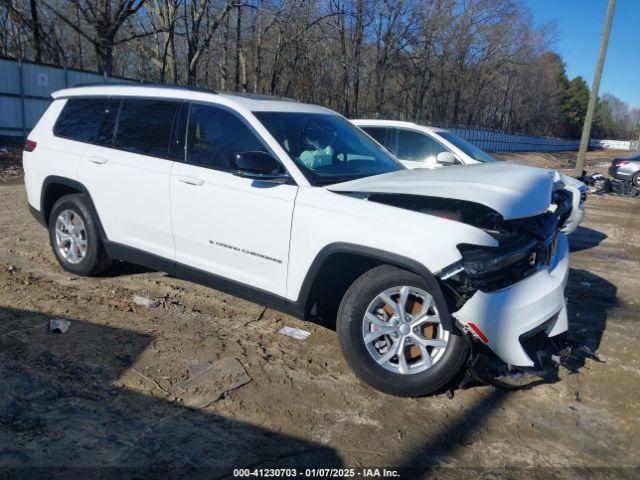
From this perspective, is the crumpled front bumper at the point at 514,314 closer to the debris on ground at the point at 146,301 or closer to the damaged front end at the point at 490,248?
the damaged front end at the point at 490,248

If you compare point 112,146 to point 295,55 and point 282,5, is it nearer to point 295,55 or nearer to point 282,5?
point 282,5

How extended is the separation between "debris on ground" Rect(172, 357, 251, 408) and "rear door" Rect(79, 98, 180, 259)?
123cm

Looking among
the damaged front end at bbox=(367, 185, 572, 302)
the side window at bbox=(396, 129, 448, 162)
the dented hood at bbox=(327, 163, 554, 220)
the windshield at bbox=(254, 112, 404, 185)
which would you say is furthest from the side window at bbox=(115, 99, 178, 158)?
the side window at bbox=(396, 129, 448, 162)

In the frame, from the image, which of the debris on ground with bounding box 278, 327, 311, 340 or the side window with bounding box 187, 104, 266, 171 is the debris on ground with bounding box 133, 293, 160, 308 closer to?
the debris on ground with bounding box 278, 327, 311, 340

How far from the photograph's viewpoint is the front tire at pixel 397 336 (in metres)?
3.40

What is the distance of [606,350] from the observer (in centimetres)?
447

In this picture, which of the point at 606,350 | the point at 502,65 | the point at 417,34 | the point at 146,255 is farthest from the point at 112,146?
the point at 502,65

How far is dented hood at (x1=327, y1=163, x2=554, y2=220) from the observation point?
345 centimetres

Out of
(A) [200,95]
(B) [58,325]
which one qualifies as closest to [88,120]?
(A) [200,95]

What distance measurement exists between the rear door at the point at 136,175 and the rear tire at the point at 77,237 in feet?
0.72

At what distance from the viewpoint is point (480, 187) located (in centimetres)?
361

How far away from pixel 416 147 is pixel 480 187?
526 centimetres

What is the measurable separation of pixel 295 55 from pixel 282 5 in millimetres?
2482

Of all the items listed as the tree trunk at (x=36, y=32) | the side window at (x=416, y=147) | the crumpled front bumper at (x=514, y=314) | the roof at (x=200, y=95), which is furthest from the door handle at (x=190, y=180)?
the tree trunk at (x=36, y=32)
